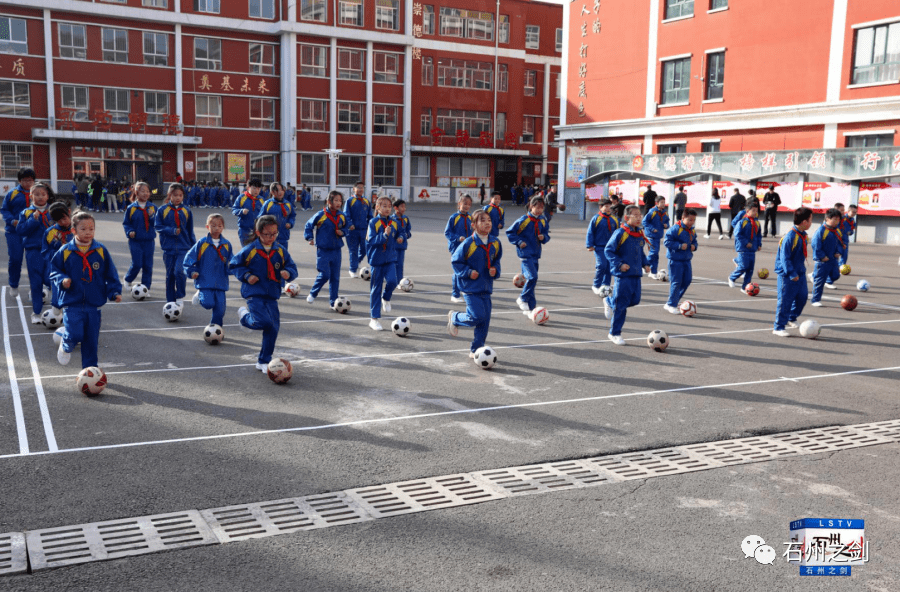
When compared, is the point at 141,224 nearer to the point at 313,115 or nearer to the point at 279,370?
the point at 279,370

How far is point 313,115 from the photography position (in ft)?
168

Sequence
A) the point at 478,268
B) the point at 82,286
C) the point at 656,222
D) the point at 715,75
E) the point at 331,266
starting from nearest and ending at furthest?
1. the point at 82,286
2. the point at 478,268
3. the point at 331,266
4. the point at 656,222
5. the point at 715,75

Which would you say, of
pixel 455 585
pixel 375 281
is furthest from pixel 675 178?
pixel 455 585

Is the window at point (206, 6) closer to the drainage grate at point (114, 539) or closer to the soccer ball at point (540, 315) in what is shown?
the soccer ball at point (540, 315)

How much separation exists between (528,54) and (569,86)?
62.0 feet

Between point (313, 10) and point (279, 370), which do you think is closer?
point (279, 370)

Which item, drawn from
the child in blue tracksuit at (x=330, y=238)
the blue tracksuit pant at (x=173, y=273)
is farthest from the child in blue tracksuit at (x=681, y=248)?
the blue tracksuit pant at (x=173, y=273)

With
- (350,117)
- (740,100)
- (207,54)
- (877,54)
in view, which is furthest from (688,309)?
(207,54)

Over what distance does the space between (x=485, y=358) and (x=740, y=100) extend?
28.3 metres

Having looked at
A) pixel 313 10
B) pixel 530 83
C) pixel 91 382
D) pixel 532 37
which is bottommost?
pixel 91 382

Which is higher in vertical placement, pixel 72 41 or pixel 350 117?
pixel 72 41

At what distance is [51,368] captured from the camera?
8.78 m

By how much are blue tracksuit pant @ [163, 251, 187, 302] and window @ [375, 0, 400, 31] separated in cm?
4338

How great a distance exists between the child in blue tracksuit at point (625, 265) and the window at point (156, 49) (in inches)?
1731
